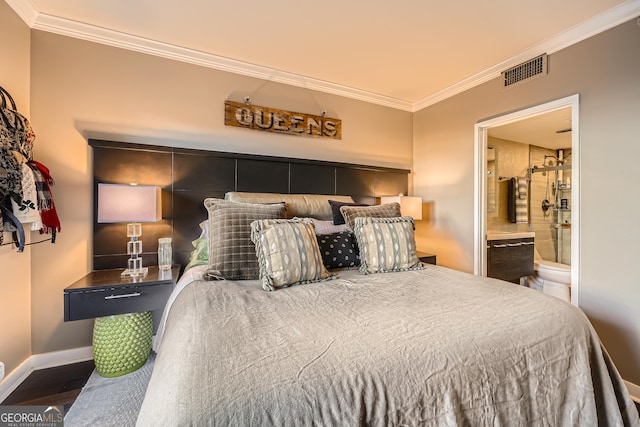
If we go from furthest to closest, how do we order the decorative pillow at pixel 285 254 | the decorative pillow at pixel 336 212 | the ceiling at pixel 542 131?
the ceiling at pixel 542 131 < the decorative pillow at pixel 336 212 < the decorative pillow at pixel 285 254

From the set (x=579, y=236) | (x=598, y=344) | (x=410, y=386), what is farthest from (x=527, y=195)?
(x=410, y=386)

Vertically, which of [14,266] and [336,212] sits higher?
[336,212]

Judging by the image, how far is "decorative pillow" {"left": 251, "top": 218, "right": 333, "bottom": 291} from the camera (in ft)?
5.13

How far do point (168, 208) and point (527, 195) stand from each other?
4.88 m

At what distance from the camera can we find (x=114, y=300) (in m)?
1.79

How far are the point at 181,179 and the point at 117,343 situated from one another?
1278mm

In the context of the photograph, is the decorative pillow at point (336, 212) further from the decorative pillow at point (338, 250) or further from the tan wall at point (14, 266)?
the tan wall at point (14, 266)

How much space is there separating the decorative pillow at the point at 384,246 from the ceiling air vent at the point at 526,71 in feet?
5.75

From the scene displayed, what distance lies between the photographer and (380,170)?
130 inches

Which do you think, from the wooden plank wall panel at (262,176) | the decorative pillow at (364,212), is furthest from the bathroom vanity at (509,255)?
the wooden plank wall panel at (262,176)

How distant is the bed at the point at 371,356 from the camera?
705mm

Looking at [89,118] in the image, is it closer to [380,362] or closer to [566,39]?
[380,362]

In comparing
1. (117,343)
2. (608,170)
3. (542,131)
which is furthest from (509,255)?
(117,343)

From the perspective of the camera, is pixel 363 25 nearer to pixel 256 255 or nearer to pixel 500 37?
pixel 500 37
